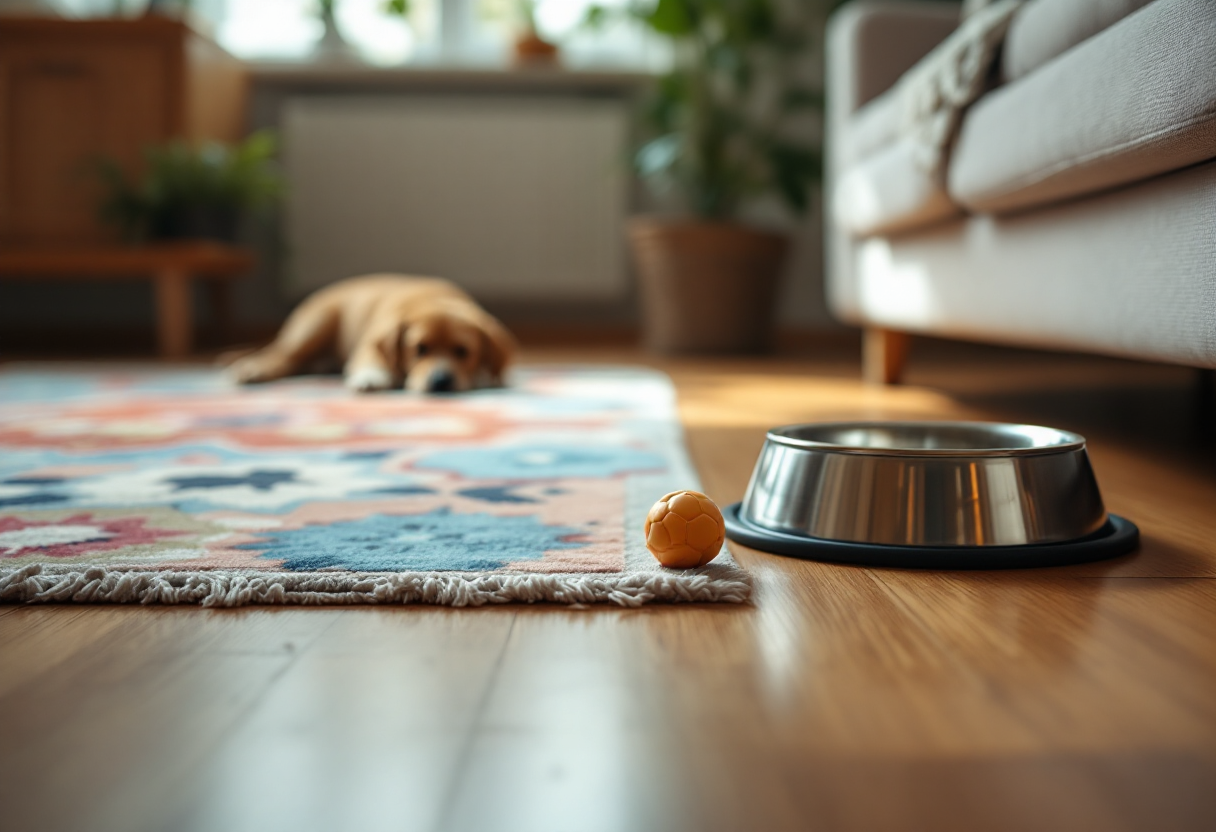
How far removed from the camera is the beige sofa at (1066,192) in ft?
3.70

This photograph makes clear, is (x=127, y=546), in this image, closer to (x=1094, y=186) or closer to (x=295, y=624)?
Answer: (x=295, y=624)

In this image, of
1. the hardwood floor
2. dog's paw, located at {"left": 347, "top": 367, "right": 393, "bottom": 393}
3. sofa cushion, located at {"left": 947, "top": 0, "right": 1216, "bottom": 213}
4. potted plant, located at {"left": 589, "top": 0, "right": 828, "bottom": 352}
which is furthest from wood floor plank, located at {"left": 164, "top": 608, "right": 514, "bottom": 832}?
potted plant, located at {"left": 589, "top": 0, "right": 828, "bottom": 352}

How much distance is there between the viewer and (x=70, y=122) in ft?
12.1

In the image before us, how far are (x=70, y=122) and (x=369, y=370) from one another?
1.79m

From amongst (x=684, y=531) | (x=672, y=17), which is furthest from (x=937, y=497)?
(x=672, y=17)

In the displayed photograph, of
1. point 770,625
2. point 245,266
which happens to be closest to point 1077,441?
point 770,625

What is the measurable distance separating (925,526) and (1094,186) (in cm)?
66

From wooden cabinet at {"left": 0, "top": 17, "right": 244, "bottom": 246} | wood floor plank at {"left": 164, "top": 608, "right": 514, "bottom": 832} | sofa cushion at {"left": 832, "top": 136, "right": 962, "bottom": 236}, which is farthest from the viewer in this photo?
wooden cabinet at {"left": 0, "top": 17, "right": 244, "bottom": 246}

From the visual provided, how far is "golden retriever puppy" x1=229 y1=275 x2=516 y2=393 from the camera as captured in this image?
103 inches

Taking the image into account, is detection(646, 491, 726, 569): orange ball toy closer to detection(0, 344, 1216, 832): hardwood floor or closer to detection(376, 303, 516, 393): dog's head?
detection(0, 344, 1216, 832): hardwood floor

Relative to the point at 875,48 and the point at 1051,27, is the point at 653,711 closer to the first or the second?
the point at 1051,27

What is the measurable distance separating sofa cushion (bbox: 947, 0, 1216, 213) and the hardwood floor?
434 mm

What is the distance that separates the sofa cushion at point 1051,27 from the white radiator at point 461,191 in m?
2.53

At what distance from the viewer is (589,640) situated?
752 millimetres
